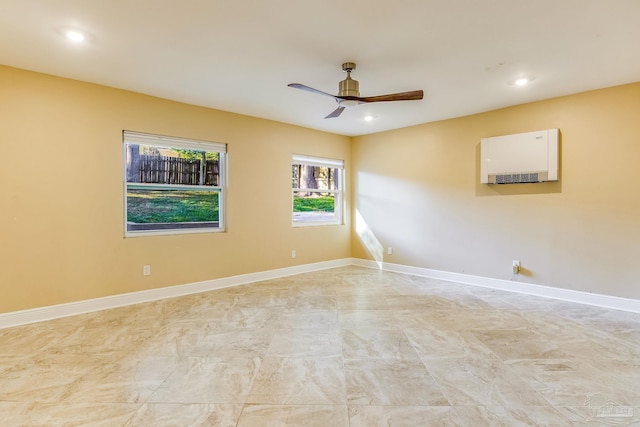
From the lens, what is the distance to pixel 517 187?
4.49 metres

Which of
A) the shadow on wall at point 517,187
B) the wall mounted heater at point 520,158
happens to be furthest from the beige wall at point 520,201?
the wall mounted heater at point 520,158

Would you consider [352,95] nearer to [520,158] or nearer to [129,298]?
[520,158]

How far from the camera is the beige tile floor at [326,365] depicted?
6.21ft

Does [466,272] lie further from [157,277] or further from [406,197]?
[157,277]

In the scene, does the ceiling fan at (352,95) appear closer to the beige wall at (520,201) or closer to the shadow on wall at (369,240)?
the beige wall at (520,201)

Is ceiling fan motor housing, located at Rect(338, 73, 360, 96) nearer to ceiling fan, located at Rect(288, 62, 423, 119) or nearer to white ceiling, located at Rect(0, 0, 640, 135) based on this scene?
ceiling fan, located at Rect(288, 62, 423, 119)

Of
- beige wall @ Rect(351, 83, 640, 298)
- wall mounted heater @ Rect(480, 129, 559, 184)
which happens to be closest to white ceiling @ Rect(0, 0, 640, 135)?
beige wall @ Rect(351, 83, 640, 298)

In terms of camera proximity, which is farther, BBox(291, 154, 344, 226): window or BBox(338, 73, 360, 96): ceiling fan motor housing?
BBox(291, 154, 344, 226): window

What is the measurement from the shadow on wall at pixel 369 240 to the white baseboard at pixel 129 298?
135 cm

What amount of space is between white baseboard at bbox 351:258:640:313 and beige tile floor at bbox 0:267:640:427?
20 centimetres

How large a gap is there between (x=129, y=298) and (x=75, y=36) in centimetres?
277

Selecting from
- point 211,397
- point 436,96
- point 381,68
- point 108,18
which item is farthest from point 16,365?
point 436,96

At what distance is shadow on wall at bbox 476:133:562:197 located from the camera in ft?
13.6

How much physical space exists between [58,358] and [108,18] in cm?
259
